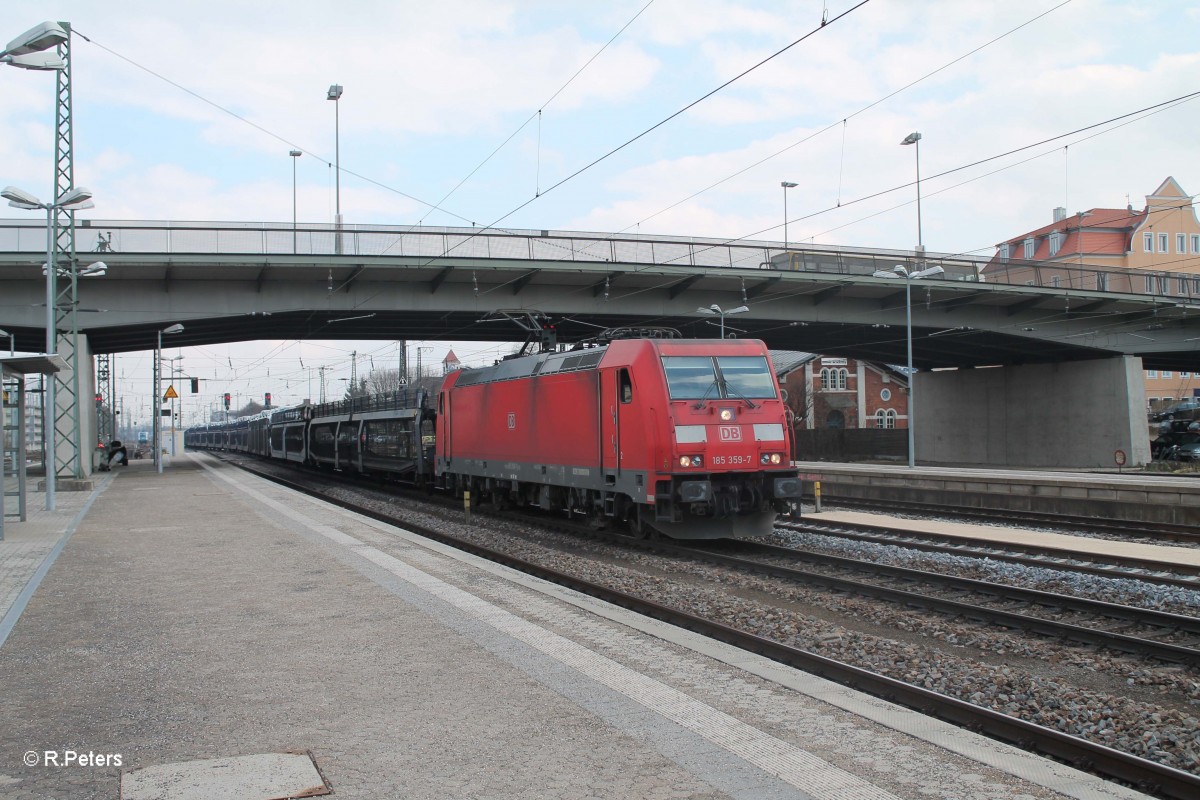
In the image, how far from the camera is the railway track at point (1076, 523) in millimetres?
16203

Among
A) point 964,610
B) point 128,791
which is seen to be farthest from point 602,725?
point 964,610

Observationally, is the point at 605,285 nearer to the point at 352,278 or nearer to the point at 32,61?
the point at 352,278

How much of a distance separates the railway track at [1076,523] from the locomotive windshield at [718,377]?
710 cm

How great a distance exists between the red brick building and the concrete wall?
15.4 m

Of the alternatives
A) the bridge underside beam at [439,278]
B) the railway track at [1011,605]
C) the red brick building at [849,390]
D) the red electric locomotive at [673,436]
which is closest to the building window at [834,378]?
the red brick building at [849,390]

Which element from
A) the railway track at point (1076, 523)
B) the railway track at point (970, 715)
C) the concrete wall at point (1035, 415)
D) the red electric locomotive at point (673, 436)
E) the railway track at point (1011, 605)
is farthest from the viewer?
the concrete wall at point (1035, 415)

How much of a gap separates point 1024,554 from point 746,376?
4.89m

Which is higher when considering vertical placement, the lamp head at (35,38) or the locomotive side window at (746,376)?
the lamp head at (35,38)

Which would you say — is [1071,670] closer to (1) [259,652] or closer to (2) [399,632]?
(2) [399,632]

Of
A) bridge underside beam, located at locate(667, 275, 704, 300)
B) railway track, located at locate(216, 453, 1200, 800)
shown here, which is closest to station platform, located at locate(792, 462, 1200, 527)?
bridge underside beam, located at locate(667, 275, 704, 300)

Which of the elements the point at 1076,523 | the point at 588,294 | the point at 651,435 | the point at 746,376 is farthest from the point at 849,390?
the point at 651,435

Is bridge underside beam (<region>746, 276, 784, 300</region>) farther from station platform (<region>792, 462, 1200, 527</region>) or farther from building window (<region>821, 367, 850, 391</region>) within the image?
building window (<region>821, 367, 850, 391</region>)

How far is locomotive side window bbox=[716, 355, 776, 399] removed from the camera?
590 inches

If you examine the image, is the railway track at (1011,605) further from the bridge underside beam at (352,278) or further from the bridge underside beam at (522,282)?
the bridge underside beam at (352,278)
